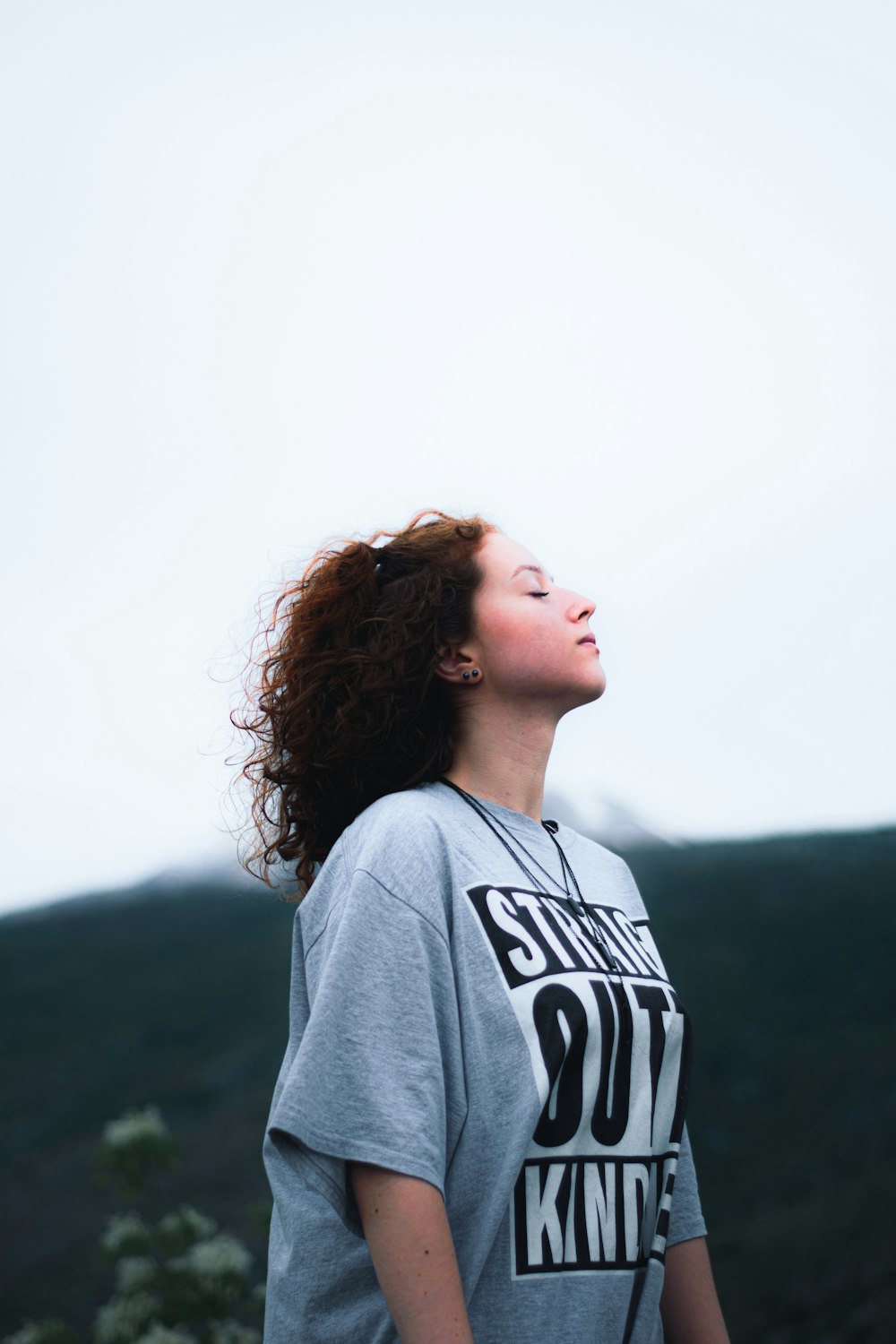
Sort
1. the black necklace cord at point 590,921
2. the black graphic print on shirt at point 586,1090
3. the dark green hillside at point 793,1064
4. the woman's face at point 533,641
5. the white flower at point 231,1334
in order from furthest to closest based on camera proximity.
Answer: the dark green hillside at point 793,1064 → the white flower at point 231,1334 → the woman's face at point 533,641 → the black necklace cord at point 590,921 → the black graphic print on shirt at point 586,1090

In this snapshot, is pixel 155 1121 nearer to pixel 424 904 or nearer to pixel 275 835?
pixel 275 835

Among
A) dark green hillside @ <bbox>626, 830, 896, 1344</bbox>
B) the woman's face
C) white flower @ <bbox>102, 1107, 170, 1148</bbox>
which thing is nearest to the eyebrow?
the woman's face

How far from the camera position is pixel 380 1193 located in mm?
1047

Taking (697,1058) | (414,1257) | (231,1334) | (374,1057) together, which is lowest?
(697,1058)

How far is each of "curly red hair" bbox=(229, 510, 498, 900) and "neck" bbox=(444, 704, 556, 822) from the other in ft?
0.13

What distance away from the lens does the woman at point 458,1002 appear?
1084 mm

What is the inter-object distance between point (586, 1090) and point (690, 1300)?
0.47m

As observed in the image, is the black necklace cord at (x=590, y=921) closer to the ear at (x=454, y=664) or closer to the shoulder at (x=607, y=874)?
the shoulder at (x=607, y=874)

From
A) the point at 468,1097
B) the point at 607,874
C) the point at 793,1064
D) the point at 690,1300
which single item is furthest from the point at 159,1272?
the point at 793,1064

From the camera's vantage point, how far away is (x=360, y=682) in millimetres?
1500

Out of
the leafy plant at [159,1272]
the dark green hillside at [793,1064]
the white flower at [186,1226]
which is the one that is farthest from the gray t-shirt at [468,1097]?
the dark green hillside at [793,1064]

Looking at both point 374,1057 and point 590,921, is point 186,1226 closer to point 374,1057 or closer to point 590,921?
point 590,921

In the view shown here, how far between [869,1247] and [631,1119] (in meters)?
4.00

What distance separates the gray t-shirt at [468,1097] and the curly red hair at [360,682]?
177 millimetres
